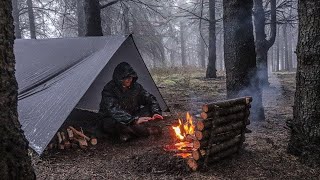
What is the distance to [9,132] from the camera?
2090 mm

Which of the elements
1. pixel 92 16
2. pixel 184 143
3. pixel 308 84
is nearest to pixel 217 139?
pixel 184 143

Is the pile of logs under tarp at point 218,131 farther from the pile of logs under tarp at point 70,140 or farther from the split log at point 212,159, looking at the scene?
the pile of logs under tarp at point 70,140

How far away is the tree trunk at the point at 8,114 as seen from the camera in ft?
6.73

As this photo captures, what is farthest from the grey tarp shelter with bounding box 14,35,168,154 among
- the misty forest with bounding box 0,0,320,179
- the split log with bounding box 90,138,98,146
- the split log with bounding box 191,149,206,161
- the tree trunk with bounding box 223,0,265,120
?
the split log with bounding box 191,149,206,161

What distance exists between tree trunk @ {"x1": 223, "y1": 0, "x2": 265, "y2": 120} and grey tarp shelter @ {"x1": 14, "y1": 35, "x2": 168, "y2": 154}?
2.06m

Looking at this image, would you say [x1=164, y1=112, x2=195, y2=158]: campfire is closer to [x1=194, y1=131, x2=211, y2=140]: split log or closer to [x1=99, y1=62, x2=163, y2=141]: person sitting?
[x1=194, y1=131, x2=211, y2=140]: split log

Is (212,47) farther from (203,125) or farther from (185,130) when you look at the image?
(203,125)

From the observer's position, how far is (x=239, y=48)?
551 centimetres

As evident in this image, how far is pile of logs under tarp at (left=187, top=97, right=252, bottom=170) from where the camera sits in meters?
3.54

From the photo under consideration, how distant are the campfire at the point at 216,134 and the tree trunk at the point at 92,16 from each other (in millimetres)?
5271

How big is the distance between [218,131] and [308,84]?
138 cm

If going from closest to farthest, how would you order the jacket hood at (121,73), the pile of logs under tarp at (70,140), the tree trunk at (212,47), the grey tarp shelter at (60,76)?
the pile of logs under tarp at (70,140) < the grey tarp shelter at (60,76) < the jacket hood at (121,73) < the tree trunk at (212,47)

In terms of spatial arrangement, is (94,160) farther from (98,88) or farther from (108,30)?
(108,30)

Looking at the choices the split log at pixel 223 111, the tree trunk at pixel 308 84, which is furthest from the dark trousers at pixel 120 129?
the tree trunk at pixel 308 84
